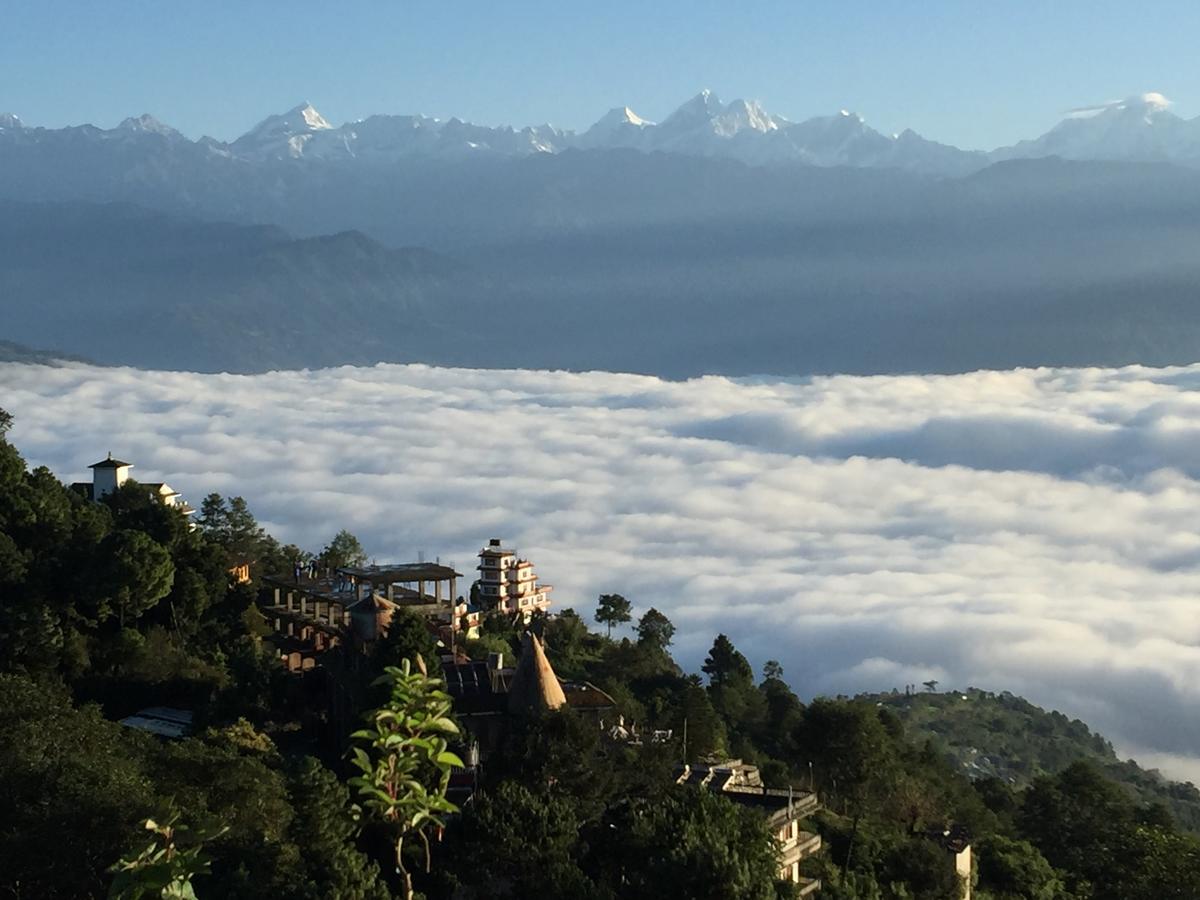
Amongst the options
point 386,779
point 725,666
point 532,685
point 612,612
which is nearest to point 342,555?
point 612,612

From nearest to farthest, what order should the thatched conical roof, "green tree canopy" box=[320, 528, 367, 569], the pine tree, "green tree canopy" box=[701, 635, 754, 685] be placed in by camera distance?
the pine tree < the thatched conical roof < "green tree canopy" box=[701, 635, 754, 685] < "green tree canopy" box=[320, 528, 367, 569]

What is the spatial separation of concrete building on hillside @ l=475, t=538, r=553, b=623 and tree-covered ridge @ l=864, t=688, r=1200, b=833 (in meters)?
21.4

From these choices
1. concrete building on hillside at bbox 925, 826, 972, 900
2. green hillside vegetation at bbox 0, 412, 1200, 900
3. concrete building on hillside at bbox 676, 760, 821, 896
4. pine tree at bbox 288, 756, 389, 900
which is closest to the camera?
pine tree at bbox 288, 756, 389, 900

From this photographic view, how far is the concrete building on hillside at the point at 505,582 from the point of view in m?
56.1

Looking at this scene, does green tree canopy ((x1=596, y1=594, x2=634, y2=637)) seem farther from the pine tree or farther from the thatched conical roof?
the pine tree

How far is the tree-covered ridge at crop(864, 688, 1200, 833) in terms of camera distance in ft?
229

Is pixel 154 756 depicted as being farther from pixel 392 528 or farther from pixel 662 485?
pixel 662 485

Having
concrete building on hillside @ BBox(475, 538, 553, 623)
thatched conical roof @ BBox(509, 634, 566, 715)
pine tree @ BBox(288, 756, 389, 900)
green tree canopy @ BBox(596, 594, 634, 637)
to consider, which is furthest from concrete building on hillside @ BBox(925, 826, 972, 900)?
green tree canopy @ BBox(596, 594, 634, 637)

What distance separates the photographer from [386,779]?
16172mm

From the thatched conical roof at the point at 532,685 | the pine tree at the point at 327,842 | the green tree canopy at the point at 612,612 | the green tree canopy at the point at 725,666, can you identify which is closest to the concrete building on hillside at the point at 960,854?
the thatched conical roof at the point at 532,685

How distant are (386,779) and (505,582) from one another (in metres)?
40.7

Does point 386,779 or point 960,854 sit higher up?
point 386,779

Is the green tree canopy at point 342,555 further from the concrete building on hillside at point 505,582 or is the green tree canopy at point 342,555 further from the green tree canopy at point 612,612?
the green tree canopy at point 612,612

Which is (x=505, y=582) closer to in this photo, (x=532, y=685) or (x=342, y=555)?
(x=342, y=555)
